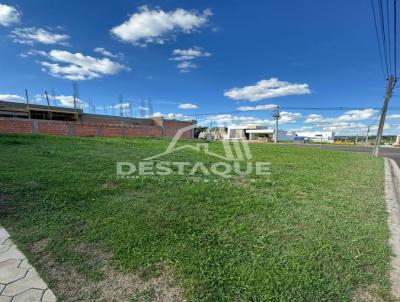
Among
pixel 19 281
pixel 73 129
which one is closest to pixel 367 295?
pixel 19 281

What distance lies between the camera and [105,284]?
65.6 inches

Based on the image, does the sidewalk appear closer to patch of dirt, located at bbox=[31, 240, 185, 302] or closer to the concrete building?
patch of dirt, located at bbox=[31, 240, 185, 302]

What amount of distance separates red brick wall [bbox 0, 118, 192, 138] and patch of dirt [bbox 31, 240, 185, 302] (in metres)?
20.4

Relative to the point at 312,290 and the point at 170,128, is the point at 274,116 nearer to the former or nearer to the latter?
the point at 170,128

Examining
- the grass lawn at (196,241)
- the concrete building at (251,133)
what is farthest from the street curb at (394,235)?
the concrete building at (251,133)

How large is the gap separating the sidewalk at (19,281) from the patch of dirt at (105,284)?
55 millimetres

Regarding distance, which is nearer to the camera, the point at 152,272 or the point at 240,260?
the point at 152,272

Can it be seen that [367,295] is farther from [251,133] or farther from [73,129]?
[251,133]

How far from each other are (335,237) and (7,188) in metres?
5.00

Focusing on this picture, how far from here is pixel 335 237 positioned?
2.47m

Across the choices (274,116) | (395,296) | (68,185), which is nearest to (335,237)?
(395,296)

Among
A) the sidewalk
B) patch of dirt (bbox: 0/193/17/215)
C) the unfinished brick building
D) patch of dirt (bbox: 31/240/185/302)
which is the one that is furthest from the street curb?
the unfinished brick building

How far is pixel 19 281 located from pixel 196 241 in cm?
152

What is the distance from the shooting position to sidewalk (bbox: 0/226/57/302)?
60.1 inches
